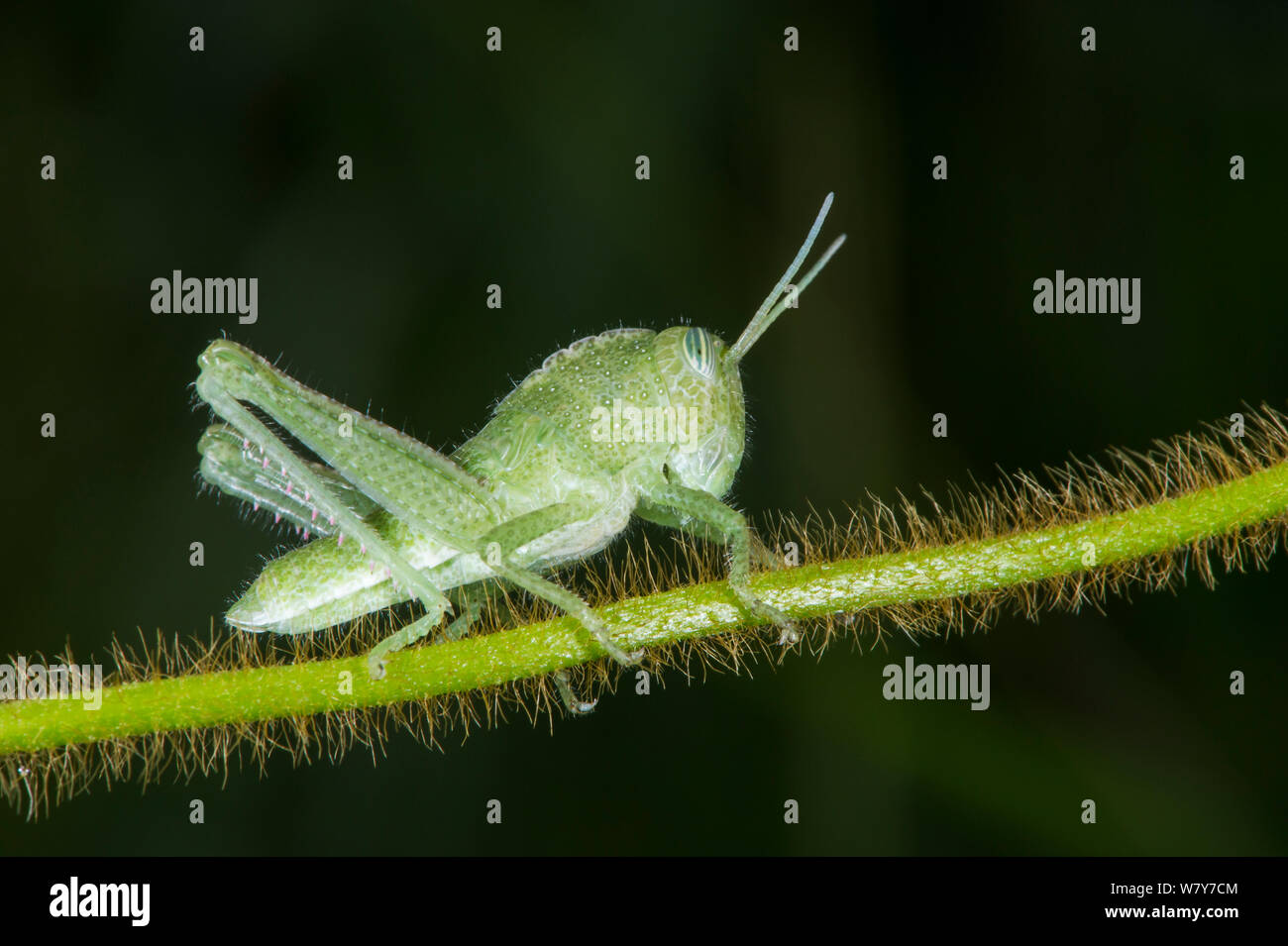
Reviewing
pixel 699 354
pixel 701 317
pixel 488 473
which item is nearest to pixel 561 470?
pixel 488 473

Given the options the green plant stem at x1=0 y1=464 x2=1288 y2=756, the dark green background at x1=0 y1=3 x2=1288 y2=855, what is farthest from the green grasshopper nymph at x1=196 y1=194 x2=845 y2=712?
the dark green background at x1=0 y1=3 x2=1288 y2=855

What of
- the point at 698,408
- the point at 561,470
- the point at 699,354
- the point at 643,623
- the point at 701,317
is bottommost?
the point at 643,623

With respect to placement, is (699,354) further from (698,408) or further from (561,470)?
(561,470)

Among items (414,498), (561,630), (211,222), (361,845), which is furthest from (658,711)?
(211,222)

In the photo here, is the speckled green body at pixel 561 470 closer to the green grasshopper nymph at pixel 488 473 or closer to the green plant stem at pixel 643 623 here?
the green grasshopper nymph at pixel 488 473

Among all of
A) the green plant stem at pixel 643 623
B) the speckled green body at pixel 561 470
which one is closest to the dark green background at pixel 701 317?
the speckled green body at pixel 561 470

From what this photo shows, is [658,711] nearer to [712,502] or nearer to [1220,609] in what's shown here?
[712,502]
